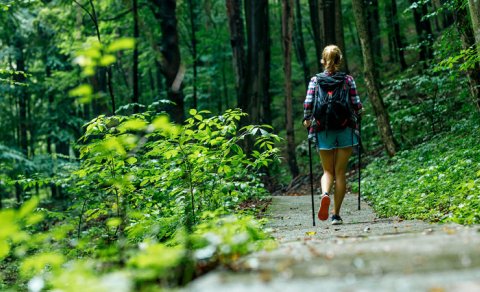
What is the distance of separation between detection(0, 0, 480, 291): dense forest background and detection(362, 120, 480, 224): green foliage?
0.15 ft

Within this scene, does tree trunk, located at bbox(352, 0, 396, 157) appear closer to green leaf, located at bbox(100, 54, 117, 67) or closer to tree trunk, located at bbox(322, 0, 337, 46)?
tree trunk, located at bbox(322, 0, 337, 46)

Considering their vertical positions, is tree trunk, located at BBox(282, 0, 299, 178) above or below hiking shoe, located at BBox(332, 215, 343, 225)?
above

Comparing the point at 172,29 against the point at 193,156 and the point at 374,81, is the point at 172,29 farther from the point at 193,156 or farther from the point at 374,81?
the point at 193,156

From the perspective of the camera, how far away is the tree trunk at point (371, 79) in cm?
1401

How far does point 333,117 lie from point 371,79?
765cm

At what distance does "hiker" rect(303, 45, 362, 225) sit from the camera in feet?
23.7

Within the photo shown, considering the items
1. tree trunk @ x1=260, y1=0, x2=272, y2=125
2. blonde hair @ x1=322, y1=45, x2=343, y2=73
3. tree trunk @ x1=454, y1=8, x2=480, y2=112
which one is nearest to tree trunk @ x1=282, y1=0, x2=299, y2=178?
tree trunk @ x1=260, y1=0, x2=272, y2=125

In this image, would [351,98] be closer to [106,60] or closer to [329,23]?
[106,60]

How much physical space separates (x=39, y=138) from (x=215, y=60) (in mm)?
10841

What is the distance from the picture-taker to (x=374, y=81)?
567 inches

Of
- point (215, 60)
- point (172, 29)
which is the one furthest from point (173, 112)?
point (215, 60)

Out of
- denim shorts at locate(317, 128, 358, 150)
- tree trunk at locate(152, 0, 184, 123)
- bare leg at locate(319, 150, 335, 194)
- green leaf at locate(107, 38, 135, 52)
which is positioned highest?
tree trunk at locate(152, 0, 184, 123)

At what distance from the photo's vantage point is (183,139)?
22.4ft

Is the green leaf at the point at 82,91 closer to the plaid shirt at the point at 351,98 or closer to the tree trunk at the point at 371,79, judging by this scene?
the plaid shirt at the point at 351,98
